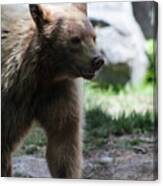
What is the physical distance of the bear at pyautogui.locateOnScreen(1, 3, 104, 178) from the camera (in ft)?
9.48

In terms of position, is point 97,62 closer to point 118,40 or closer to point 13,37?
point 118,40

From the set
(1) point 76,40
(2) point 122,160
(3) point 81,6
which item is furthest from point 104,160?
(3) point 81,6

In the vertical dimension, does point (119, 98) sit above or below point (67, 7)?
below

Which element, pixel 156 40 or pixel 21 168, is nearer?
pixel 156 40

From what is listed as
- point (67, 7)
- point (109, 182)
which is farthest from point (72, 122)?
point (67, 7)

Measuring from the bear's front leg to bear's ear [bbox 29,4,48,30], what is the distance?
0.50 metres

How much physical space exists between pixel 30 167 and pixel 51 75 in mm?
481

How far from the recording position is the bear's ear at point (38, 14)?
292 centimetres

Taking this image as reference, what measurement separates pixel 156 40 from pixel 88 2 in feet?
1.32

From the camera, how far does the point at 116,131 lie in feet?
9.50

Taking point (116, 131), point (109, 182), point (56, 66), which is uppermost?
point (56, 66)

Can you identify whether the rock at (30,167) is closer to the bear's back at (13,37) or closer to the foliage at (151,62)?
the bear's back at (13,37)

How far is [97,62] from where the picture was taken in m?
2.85

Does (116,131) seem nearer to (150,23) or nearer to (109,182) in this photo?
(109,182)
